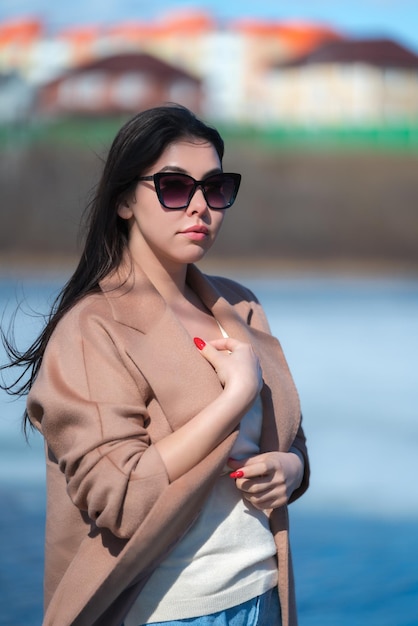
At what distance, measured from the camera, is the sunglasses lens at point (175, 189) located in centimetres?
162

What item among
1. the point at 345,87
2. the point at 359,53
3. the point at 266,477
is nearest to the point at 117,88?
the point at 345,87

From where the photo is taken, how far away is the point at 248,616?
64.1 inches

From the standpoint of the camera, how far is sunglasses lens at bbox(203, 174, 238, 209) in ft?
5.44

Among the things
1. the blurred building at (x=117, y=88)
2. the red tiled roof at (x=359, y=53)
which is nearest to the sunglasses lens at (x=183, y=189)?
the blurred building at (x=117, y=88)

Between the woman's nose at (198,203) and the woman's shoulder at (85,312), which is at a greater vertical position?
the woman's nose at (198,203)

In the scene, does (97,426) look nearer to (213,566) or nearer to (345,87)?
(213,566)

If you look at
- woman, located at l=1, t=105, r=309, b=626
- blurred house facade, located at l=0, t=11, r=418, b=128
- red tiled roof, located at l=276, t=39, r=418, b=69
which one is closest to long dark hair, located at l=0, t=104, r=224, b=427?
woman, located at l=1, t=105, r=309, b=626

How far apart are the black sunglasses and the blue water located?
0.49 metres

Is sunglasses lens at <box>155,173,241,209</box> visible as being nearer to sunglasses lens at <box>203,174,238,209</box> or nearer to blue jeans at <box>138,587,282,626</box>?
sunglasses lens at <box>203,174,238,209</box>

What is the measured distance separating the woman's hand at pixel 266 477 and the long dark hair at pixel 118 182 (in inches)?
14.8

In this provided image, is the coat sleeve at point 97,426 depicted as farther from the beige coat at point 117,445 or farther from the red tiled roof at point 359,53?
the red tiled roof at point 359,53

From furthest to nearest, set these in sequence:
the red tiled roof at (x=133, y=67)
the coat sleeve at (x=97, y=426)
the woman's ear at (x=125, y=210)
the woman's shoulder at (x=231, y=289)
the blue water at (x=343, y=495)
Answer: the red tiled roof at (x=133, y=67)
the blue water at (x=343, y=495)
the woman's shoulder at (x=231, y=289)
the woman's ear at (x=125, y=210)
the coat sleeve at (x=97, y=426)

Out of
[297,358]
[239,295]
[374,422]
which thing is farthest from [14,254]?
[239,295]

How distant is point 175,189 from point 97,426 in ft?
1.29
